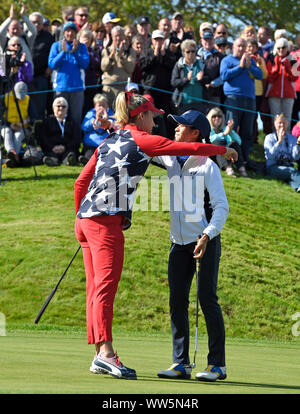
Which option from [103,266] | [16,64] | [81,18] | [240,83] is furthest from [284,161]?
[103,266]

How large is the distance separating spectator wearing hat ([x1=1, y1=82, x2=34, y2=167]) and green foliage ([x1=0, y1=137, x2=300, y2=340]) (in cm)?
44

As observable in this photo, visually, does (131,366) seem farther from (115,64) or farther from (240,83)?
(240,83)

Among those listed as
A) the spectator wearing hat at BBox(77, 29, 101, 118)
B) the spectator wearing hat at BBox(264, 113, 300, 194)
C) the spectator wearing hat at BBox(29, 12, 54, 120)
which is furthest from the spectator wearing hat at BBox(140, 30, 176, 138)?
the spectator wearing hat at BBox(264, 113, 300, 194)

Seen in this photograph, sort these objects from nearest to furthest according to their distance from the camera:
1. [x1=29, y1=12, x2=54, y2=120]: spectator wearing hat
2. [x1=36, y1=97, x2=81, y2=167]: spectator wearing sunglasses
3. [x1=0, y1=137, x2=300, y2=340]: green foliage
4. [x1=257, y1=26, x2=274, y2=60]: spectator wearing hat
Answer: [x1=0, y1=137, x2=300, y2=340]: green foliage → [x1=36, y1=97, x2=81, y2=167]: spectator wearing sunglasses → [x1=29, y1=12, x2=54, y2=120]: spectator wearing hat → [x1=257, y1=26, x2=274, y2=60]: spectator wearing hat

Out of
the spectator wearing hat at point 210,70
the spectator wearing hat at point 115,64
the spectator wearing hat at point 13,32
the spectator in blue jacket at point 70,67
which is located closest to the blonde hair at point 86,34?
the spectator wearing hat at point 115,64

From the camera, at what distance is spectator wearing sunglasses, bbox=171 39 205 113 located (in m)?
16.1

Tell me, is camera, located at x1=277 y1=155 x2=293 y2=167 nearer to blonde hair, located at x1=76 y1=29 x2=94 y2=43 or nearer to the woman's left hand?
blonde hair, located at x1=76 y1=29 x2=94 y2=43

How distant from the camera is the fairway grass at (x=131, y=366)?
4.96 metres

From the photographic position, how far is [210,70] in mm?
16422

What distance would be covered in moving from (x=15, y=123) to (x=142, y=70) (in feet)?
8.80

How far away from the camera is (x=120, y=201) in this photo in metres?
5.99

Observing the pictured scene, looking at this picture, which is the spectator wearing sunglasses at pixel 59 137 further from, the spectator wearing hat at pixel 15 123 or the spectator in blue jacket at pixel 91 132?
the spectator wearing hat at pixel 15 123
